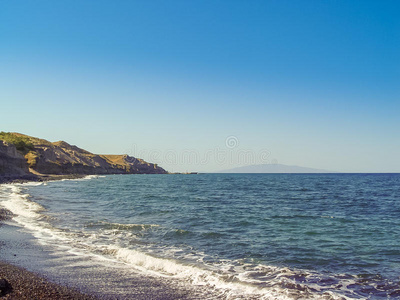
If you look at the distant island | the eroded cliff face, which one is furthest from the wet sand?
the eroded cliff face

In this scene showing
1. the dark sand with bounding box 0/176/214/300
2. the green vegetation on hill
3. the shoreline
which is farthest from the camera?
the green vegetation on hill

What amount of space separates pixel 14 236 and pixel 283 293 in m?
15.0

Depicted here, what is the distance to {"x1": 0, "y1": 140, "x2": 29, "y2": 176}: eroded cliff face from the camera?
7569 cm

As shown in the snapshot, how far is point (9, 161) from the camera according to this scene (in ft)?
260

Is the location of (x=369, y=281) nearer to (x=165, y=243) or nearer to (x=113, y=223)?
(x=165, y=243)

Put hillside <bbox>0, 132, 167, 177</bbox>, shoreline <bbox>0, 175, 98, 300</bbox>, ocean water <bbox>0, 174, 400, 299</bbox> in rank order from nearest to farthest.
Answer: shoreline <bbox>0, 175, 98, 300</bbox>, ocean water <bbox>0, 174, 400, 299</bbox>, hillside <bbox>0, 132, 167, 177</bbox>

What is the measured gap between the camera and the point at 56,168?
128 metres

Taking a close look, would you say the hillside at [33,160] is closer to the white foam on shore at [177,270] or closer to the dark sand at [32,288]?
the white foam on shore at [177,270]

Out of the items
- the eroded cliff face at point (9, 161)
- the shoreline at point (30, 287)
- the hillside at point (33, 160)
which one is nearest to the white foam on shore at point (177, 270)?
the shoreline at point (30, 287)

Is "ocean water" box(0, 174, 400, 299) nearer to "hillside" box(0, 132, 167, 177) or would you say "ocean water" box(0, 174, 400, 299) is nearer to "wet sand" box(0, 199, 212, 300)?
"wet sand" box(0, 199, 212, 300)

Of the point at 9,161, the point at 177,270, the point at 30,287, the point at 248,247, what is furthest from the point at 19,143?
the point at 30,287

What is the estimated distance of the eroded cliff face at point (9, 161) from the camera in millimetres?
75688

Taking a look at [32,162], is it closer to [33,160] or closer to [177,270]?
[33,160]

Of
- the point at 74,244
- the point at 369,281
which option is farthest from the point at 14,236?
the point at 369,281
